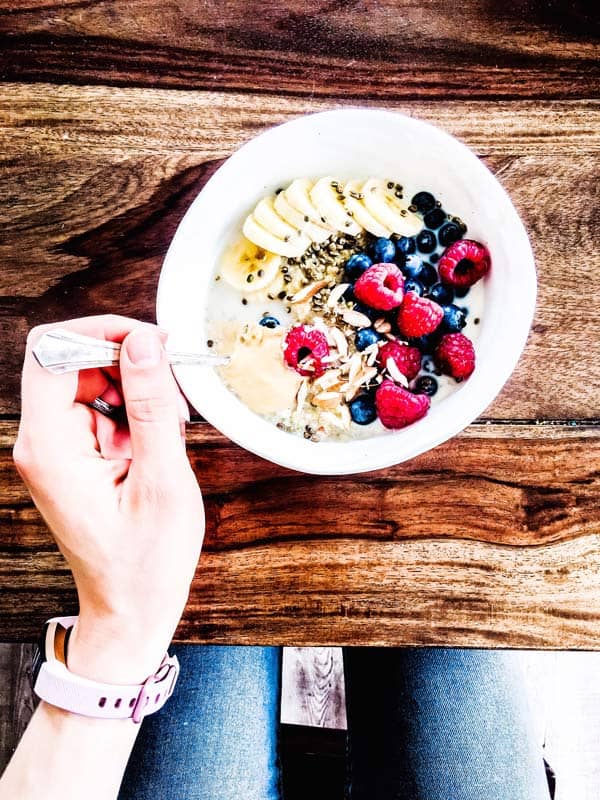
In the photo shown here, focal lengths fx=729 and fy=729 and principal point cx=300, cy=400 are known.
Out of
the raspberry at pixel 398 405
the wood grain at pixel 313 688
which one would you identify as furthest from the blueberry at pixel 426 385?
the wood grain at pixel 313 688

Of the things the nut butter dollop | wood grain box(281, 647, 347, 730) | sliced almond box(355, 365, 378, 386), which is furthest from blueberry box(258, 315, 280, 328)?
wood grain box(281, 647, 347, 730)

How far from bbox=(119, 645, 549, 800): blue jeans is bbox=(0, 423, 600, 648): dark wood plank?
184 millimetres

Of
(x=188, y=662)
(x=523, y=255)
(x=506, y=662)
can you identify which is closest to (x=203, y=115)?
(x=523, y=255)

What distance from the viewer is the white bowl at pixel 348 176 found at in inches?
29.8

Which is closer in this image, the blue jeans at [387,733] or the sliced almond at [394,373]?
the sliced almond at [394,373]

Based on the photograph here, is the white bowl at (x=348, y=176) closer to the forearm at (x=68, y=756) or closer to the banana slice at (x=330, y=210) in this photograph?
the banana slice at (x=330, y=210)

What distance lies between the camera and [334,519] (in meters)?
0.85

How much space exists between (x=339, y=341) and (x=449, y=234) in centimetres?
17

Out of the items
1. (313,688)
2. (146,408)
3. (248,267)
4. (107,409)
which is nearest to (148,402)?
(146,408)

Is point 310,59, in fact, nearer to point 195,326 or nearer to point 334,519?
point 195,326

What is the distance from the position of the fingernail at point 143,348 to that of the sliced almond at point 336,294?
0.69ft

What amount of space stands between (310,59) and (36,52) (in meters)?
0.32

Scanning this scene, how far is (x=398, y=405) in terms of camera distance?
783mm

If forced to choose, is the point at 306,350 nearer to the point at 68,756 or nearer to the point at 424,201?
the point at 424,201
